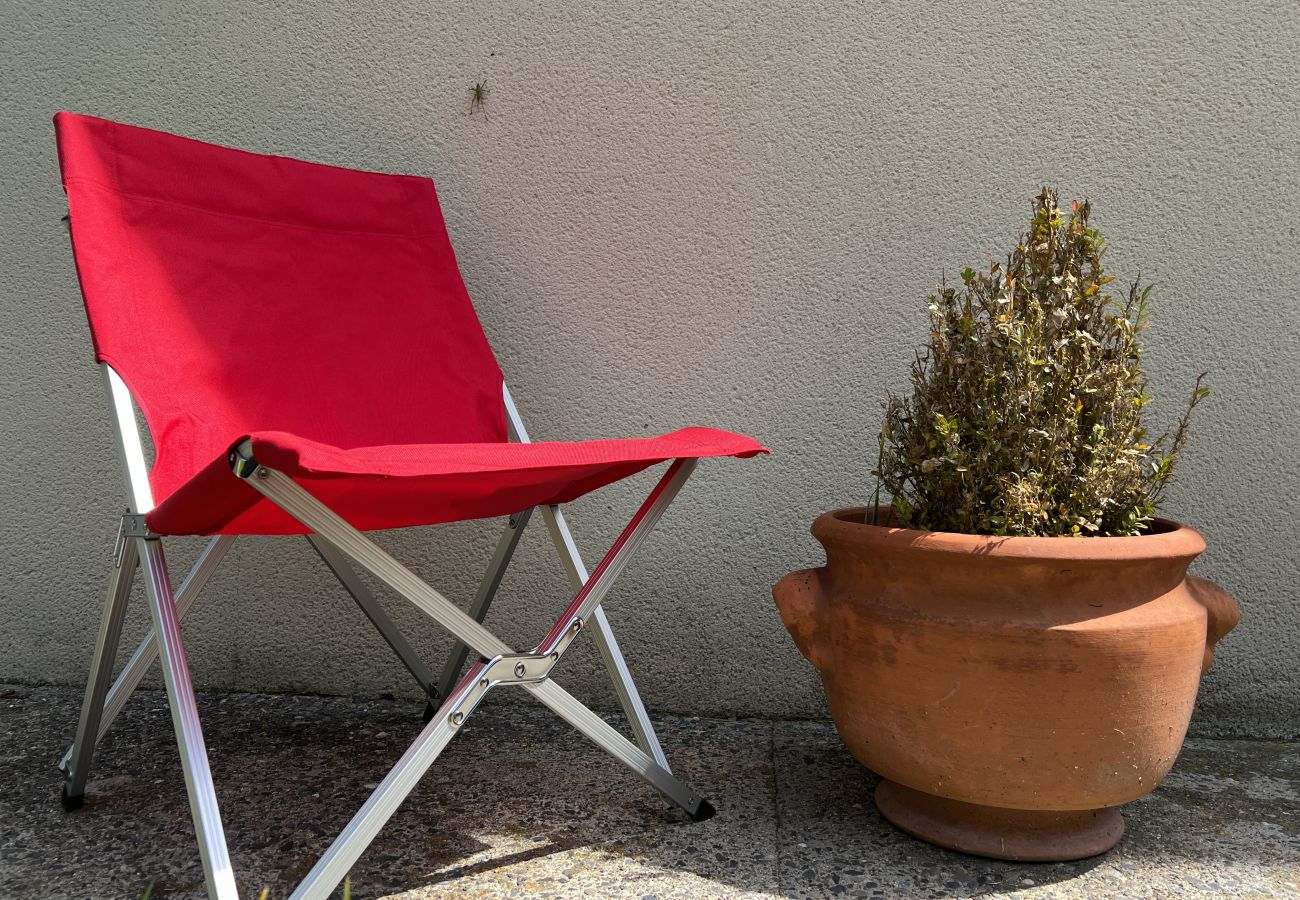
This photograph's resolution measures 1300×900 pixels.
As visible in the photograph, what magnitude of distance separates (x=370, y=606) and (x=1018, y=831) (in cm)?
114

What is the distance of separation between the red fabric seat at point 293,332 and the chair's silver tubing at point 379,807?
287 mm

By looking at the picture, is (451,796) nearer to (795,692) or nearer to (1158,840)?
(795,692)

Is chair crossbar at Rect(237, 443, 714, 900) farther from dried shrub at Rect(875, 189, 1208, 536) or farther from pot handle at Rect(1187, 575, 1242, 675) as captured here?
pot handle at Rect(1187, 575, 1242, 675)

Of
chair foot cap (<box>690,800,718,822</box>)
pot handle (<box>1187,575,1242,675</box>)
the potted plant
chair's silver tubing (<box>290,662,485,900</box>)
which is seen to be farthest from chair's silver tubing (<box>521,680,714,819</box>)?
pot handle (<box>1187,575,1242,675</box>)

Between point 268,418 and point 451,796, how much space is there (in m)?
0.68

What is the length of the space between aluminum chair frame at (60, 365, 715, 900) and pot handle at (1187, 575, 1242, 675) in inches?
30.4

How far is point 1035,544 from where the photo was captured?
1336 millimetres

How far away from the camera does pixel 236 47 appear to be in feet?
6.95

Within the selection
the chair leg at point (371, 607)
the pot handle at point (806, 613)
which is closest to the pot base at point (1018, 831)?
the pot handle at point (806, 613)

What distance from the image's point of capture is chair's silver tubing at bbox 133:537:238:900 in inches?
44.6

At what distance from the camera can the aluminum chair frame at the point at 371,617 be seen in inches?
45.3

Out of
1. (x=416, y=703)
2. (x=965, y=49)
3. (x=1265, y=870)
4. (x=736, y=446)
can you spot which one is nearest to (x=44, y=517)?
(x=416, y=703)

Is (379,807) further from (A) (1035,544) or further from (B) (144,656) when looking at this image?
(A) (1035,544)

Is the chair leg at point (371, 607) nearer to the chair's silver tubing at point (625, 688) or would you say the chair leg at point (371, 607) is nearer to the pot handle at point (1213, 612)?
the chair's silver tubing at point (625, 688)
